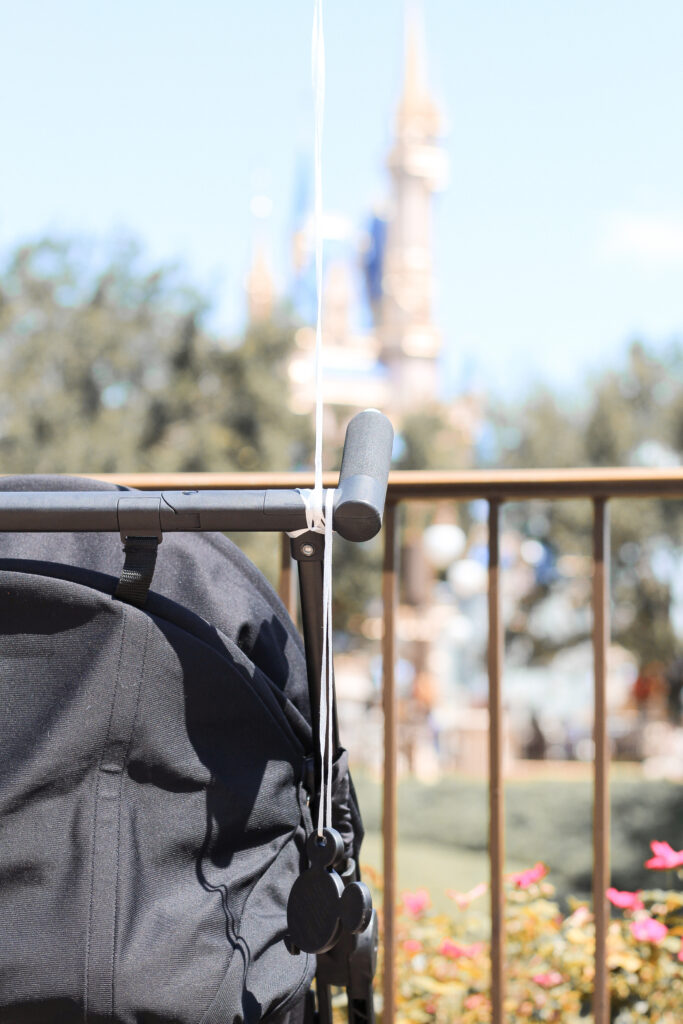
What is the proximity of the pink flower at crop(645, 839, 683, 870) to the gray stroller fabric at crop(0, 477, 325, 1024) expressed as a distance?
1075 mm

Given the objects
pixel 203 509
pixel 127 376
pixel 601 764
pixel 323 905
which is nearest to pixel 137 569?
pixel 203 509

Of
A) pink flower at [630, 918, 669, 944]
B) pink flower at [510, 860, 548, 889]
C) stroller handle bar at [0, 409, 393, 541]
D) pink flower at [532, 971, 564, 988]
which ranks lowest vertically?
pink flower at [532, 971, 564, 988]

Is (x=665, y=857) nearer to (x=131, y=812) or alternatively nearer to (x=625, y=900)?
(x=625, y=900)

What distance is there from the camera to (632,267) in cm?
2531

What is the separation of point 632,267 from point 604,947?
82.4 ft

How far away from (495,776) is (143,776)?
99cm

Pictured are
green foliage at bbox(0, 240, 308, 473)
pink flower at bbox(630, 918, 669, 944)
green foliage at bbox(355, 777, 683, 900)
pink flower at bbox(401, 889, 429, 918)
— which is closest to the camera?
pink flower at bbox(630, 918, 669, 944)

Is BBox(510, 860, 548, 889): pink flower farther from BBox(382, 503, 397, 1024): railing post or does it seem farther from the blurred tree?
the blurred tree

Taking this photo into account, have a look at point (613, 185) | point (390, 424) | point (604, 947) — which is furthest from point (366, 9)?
point (613, 185)

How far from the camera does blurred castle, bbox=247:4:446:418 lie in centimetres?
4709

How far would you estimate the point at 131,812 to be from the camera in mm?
1082

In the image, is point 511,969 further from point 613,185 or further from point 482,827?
point 613,185

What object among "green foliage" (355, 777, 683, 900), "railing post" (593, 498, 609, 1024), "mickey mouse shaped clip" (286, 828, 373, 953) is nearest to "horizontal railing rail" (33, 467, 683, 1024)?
"railing post" (593, 498, 609, 1024)

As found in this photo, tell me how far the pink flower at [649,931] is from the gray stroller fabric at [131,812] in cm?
103
